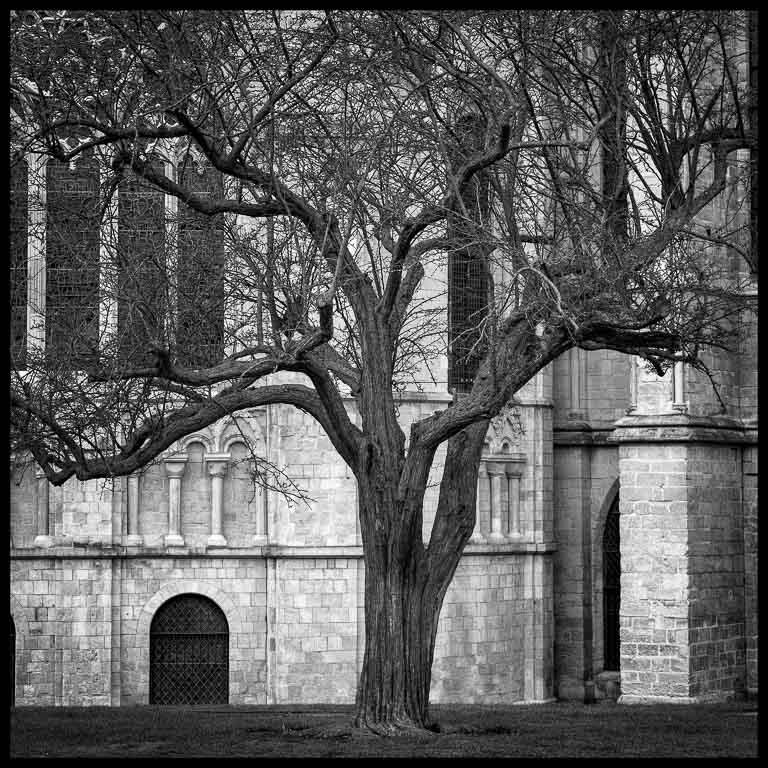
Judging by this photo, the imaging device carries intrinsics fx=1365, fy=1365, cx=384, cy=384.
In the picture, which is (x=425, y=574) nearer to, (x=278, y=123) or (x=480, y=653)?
(x=278, y=123)

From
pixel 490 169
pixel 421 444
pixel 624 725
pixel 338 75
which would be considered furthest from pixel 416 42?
pixel 624 725

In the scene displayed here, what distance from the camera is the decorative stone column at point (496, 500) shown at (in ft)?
65.0

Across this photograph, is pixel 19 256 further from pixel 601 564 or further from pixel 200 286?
pixel 601 564

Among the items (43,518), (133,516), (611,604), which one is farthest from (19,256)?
(611,604)

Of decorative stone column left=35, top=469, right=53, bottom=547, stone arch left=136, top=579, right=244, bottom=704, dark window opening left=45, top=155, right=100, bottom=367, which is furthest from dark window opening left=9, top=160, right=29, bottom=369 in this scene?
stone arch left=136, top=579, right=244, bottom=704

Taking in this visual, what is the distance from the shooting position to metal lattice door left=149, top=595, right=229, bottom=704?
18.5 m

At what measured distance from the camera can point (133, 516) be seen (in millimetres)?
18484

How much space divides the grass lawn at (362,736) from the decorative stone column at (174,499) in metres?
2.96

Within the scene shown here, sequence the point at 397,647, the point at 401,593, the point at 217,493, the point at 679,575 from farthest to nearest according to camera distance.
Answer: the point at 217,493 → the point at 679,575 → the point at 401,593 → the point at 397,647

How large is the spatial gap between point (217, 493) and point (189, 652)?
2.21 m

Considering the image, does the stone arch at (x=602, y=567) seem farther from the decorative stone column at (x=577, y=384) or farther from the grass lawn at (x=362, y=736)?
the grass lawn at (x=362, y=736)

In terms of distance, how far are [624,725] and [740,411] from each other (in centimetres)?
673

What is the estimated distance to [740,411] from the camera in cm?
1919

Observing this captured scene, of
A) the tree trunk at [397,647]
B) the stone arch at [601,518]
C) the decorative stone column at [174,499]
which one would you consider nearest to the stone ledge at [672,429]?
the stone arch at [601,518]
